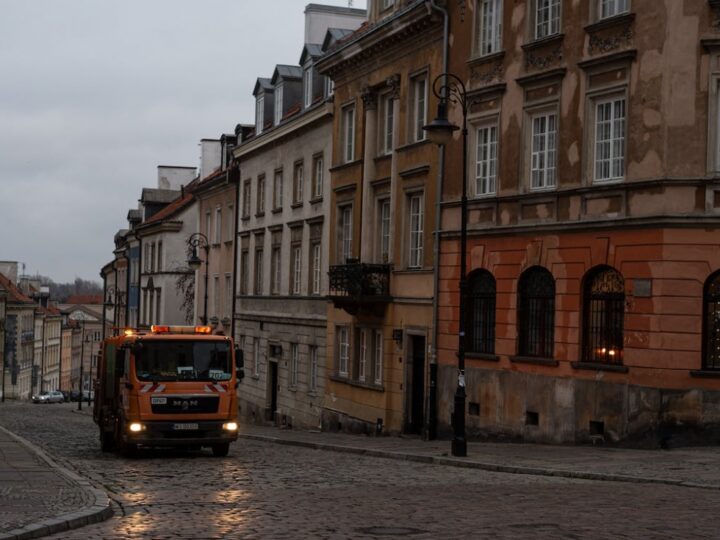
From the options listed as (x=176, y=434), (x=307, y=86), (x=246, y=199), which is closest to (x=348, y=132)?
(x=307, y=86)

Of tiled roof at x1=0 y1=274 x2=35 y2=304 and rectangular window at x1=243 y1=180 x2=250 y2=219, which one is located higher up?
rectangular window at x1=243 y1=180 x2=250 y2=219

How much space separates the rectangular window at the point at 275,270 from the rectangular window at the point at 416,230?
47.1 feet

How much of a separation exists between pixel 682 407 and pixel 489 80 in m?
9.42

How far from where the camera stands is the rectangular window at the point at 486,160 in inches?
1136

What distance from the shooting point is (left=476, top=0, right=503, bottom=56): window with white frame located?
2873 cm

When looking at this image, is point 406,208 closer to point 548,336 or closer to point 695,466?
point 548,336

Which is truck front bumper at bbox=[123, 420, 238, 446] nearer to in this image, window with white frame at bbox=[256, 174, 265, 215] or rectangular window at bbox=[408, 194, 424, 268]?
rectangular window at bbox=[408, 194, 424, 268]

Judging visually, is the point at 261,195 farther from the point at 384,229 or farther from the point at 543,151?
the point at 543,151

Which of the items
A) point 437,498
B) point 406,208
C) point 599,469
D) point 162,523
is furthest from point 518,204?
point 162,523

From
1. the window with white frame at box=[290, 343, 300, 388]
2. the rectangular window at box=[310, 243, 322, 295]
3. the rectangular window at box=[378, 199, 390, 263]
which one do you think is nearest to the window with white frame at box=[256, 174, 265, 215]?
the window with white frame at box=[290, 343, 300, 388]

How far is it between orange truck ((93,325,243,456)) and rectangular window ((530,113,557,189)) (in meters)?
7.44

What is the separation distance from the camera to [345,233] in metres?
38.6

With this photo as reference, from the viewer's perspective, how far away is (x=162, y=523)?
46.8 feet

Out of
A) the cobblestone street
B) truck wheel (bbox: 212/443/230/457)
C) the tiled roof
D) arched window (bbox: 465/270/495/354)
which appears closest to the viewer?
the cobblestone street
